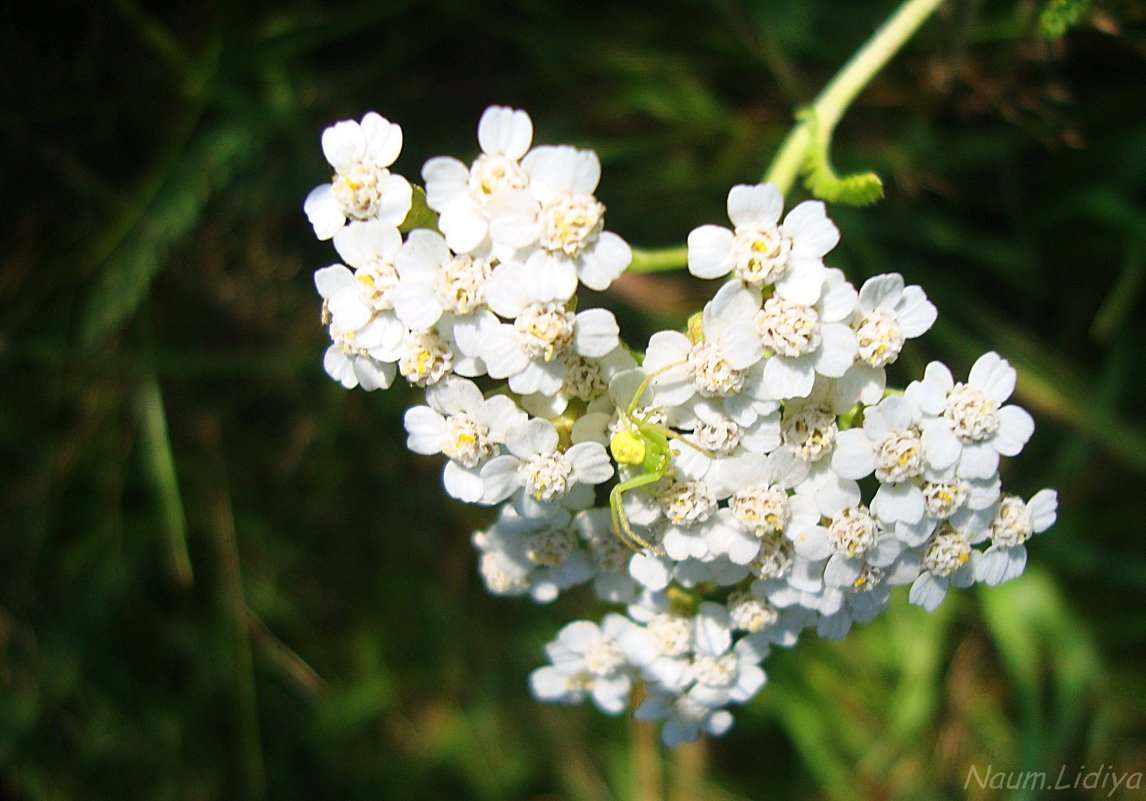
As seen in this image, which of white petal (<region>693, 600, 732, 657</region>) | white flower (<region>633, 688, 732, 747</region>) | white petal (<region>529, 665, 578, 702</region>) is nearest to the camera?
white petal (<region>693, 600, 732, 657</region>)

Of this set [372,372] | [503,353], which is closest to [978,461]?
[503,353]

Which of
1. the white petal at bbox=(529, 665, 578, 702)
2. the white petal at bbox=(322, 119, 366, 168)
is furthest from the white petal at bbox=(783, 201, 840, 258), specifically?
the white petal at bbox=(529, 665, 578, 702)

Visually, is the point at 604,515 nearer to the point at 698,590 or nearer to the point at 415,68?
the point at 698,590

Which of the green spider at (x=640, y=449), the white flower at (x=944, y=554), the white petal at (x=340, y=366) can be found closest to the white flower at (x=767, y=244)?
the green spider at (x=640, y=449)

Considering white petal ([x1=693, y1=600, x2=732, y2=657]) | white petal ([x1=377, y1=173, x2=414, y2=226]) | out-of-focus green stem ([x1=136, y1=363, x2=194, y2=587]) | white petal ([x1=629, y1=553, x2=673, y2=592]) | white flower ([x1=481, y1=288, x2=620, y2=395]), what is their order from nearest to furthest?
white flower ([x1=481, y1=288, x2=620, y2=395])
white petal ([x1=377, y1=173, x2=414, y2=226])
white petal ([x1=629, y1=553, x2=673, y2=592])
white petal ([x1=693, y1=600, x2=732, y2=657])
out-of-focus green stem ([x1=136, y1=363, x2=194, y2=587])

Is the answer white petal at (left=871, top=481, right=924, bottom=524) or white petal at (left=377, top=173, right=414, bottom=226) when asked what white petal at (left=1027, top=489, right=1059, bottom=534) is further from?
white petal at (left=377, top=173, right=414, bottom=226)

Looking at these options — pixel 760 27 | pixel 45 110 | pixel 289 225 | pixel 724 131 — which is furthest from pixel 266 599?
pixel 760 27

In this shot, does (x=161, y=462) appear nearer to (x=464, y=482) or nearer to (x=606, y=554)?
(x=464, y=482)
